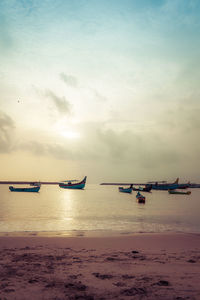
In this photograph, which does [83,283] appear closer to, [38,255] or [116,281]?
[116,281]

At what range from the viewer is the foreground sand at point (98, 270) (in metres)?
6.91

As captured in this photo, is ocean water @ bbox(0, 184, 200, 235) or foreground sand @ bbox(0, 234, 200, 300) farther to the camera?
ocean water @ bbox(0, 184, 200, 235)

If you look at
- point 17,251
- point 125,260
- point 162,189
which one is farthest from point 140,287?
point 162,189

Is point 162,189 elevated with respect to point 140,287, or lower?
elevated

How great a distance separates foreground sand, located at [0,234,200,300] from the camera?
6.91 meters

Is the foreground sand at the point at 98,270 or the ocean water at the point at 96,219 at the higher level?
the ocean water at the point at 96,219

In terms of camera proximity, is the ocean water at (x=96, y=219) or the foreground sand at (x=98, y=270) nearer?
the foreground sand at (x=98, y=270)

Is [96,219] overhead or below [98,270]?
overhead

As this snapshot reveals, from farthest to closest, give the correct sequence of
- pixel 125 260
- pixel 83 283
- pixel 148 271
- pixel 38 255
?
pixel 38 255 → pixel 125 260 → pixel 148 271 → pixel 83 283

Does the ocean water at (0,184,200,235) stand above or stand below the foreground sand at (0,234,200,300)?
above

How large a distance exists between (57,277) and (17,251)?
15.3 ft

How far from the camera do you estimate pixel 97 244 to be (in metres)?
14.2

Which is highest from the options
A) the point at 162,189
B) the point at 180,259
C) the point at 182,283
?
the point at 162,189

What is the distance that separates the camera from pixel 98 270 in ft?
29.3
